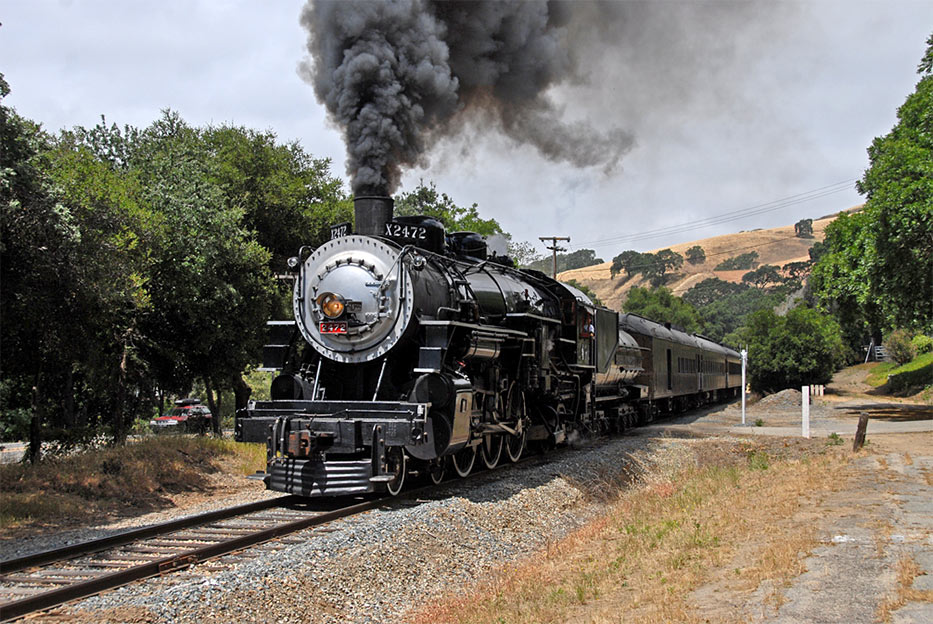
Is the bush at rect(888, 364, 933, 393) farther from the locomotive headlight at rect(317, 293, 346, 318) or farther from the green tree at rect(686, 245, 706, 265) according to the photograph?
the green tree at rect(686, 245, 706, 265)

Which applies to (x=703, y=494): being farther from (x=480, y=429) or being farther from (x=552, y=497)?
(x=480, y=429)

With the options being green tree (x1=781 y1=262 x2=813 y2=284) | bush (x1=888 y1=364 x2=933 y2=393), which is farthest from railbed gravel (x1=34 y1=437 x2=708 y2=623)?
green tree (x1=781 y1=262 x2=813 y2=284)

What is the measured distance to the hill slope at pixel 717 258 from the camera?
502 ft

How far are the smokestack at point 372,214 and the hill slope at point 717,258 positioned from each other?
13014 cm

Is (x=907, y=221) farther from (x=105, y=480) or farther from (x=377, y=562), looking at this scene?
(x=105, y=480)

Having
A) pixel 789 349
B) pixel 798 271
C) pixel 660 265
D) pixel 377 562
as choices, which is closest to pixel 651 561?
pixel 377 562

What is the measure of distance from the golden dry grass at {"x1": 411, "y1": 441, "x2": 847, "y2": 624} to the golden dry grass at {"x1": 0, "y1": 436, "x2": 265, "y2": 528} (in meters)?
6.41

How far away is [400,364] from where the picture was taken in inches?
440

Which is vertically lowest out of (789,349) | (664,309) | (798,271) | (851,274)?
(789,349)

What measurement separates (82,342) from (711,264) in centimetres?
16491

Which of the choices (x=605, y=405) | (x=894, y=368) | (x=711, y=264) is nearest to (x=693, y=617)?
(x=605, y=405)

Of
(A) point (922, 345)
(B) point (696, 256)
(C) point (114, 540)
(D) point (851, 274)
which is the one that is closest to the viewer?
(C) point (114, 540)

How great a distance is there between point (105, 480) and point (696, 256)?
546 feet

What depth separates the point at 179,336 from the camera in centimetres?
1923
